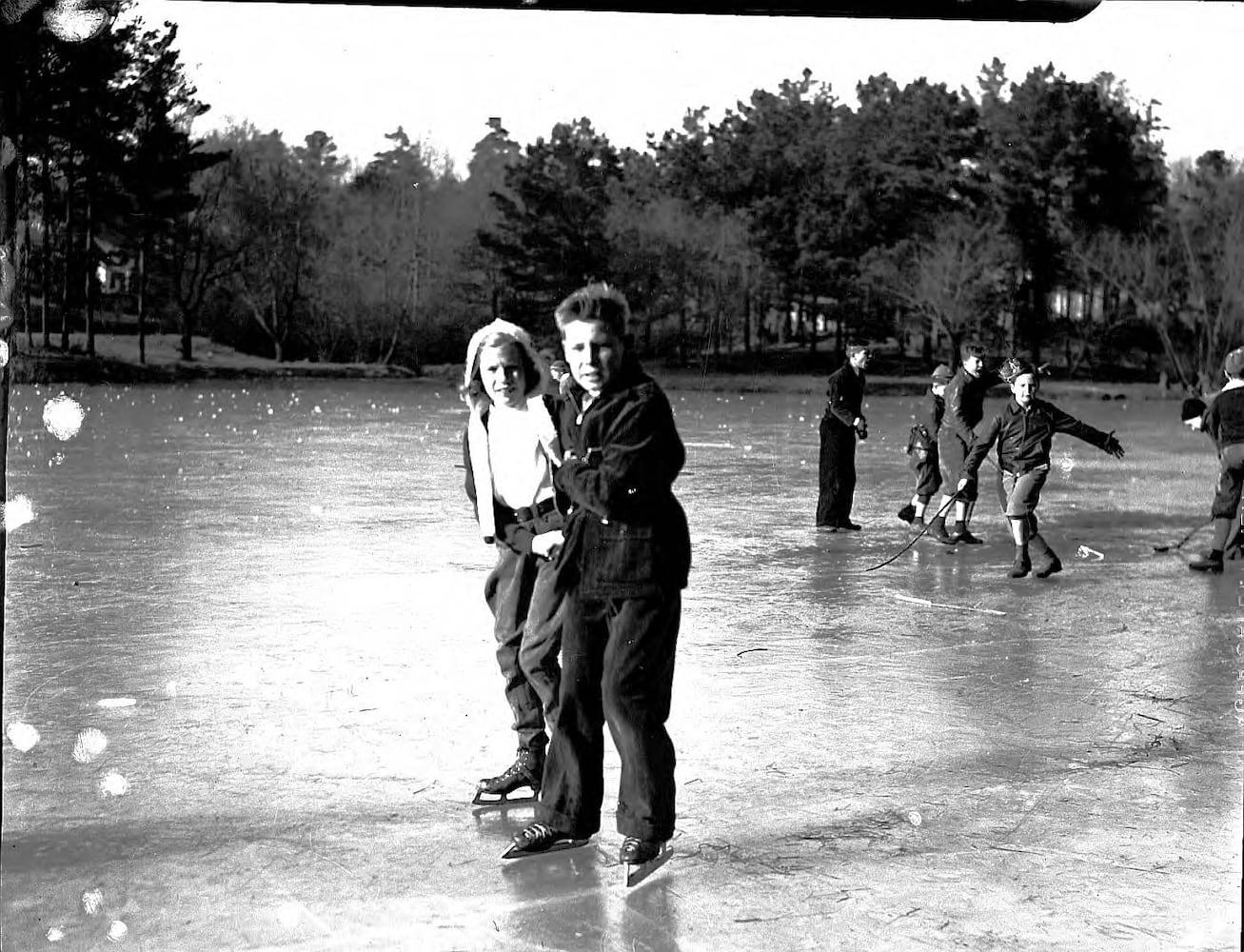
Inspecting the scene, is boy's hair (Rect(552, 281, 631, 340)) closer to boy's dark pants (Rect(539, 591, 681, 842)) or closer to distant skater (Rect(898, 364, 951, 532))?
boy's dark pants (Rect(539, 591, 681, 842))

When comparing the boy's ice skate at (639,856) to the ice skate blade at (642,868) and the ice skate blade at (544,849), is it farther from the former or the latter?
the ice skate blade at (544,849)

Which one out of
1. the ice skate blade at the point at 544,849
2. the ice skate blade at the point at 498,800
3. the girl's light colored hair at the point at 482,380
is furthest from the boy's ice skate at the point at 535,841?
the girl's light colored hair at the point at 482,380

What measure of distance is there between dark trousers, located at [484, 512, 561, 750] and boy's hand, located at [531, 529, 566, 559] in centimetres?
10

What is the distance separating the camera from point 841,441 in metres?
11.3

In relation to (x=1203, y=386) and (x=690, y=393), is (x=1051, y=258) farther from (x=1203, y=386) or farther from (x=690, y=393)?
(x=1203, y=386)

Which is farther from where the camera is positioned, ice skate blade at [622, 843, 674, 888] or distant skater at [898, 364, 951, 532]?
distant skater at [898, 364, 951, 532]

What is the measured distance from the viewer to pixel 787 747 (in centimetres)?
497

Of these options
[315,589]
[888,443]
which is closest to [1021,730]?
[315,589]

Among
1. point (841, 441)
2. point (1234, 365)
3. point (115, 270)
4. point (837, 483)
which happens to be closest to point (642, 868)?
point (1234, 365)

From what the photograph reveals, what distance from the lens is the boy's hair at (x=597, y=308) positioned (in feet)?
11.8

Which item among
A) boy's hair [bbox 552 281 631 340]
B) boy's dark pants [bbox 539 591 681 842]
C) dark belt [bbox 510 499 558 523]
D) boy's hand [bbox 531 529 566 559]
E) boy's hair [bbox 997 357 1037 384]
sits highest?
boy's hair [bbox 552 281 631 340]

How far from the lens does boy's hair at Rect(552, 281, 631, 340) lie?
360 centimetres

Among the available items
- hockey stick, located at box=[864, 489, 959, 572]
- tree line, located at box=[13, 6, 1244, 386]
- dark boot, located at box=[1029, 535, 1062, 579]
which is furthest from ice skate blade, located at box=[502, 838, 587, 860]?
tree line, located at box=[13, 6, 1244, 386]

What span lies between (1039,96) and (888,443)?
22.6 meters
